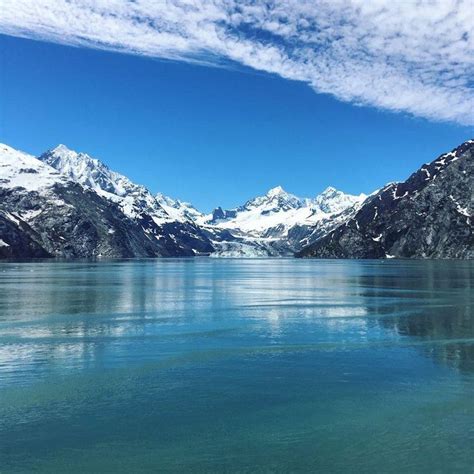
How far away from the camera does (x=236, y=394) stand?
3391cm

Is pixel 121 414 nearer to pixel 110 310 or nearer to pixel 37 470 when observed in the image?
pixel 37 470

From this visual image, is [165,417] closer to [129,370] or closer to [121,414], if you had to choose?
[121,414]

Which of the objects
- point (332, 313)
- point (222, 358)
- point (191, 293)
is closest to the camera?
point (222, 358)

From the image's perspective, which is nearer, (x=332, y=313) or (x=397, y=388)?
(x=397, y=388)

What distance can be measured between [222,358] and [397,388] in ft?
49.6

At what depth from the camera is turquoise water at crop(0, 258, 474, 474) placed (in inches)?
955

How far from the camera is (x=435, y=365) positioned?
4175 cm

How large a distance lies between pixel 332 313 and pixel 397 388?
38909 millimetres

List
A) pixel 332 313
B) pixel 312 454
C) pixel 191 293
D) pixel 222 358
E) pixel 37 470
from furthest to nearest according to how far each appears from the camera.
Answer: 1. pixel 191 293
2. pixel 332 313
3. pixel 222 358
4. pixel 312 454
5. pixel 37 470

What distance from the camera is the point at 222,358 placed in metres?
44.5

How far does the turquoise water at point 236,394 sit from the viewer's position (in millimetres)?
24266

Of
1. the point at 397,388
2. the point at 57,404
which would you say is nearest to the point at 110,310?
the point at 57,404

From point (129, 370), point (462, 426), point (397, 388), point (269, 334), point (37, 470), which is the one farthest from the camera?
point (269, 334)

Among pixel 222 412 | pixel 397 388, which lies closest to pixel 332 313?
pixel 397 388
